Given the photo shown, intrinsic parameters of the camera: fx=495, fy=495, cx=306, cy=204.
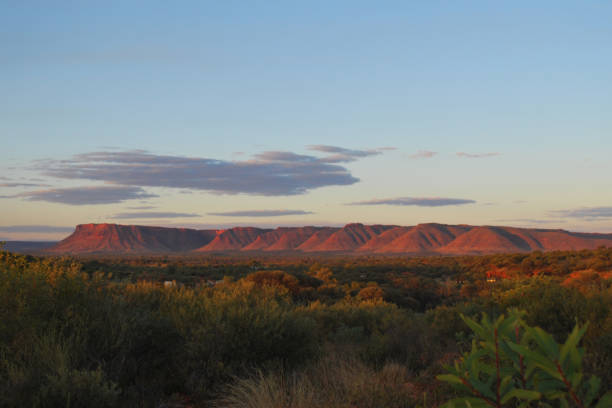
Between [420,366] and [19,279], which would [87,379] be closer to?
[19,279]

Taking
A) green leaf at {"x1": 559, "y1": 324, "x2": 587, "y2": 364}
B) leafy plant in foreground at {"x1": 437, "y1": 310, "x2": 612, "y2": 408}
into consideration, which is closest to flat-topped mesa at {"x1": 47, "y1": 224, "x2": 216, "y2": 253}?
leafy plant in foreground at {"x1": 437, "y1": 310, "x2": 612, "y2": 408}

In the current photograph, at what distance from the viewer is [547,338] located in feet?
→ 4.18

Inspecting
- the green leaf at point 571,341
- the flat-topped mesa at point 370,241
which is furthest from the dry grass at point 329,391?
the flat-topped mesa at point 370,241

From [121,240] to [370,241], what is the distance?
92.7 meters

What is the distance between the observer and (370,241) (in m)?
182

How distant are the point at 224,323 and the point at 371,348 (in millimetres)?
3774

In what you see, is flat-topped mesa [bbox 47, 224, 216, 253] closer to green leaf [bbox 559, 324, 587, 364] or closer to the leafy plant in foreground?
the leafy plant in foreground

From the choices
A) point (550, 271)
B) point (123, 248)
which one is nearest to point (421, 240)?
point (123, 248)

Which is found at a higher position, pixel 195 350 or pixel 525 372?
pixel 525 372

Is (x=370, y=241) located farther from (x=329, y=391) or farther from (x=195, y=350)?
(x=329, y=391)

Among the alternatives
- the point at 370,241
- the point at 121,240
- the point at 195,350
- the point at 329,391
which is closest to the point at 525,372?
the point at 329,391

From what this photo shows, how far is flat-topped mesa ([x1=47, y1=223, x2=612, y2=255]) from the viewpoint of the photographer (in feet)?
502

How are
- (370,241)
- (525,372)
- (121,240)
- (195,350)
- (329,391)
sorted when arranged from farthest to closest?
1. (121,240)
2. (370,241)
3. (195,350)
4. (329,391)
5. (525,372)

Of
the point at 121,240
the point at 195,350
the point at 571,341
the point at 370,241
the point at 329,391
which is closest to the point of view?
the point at 571,341
